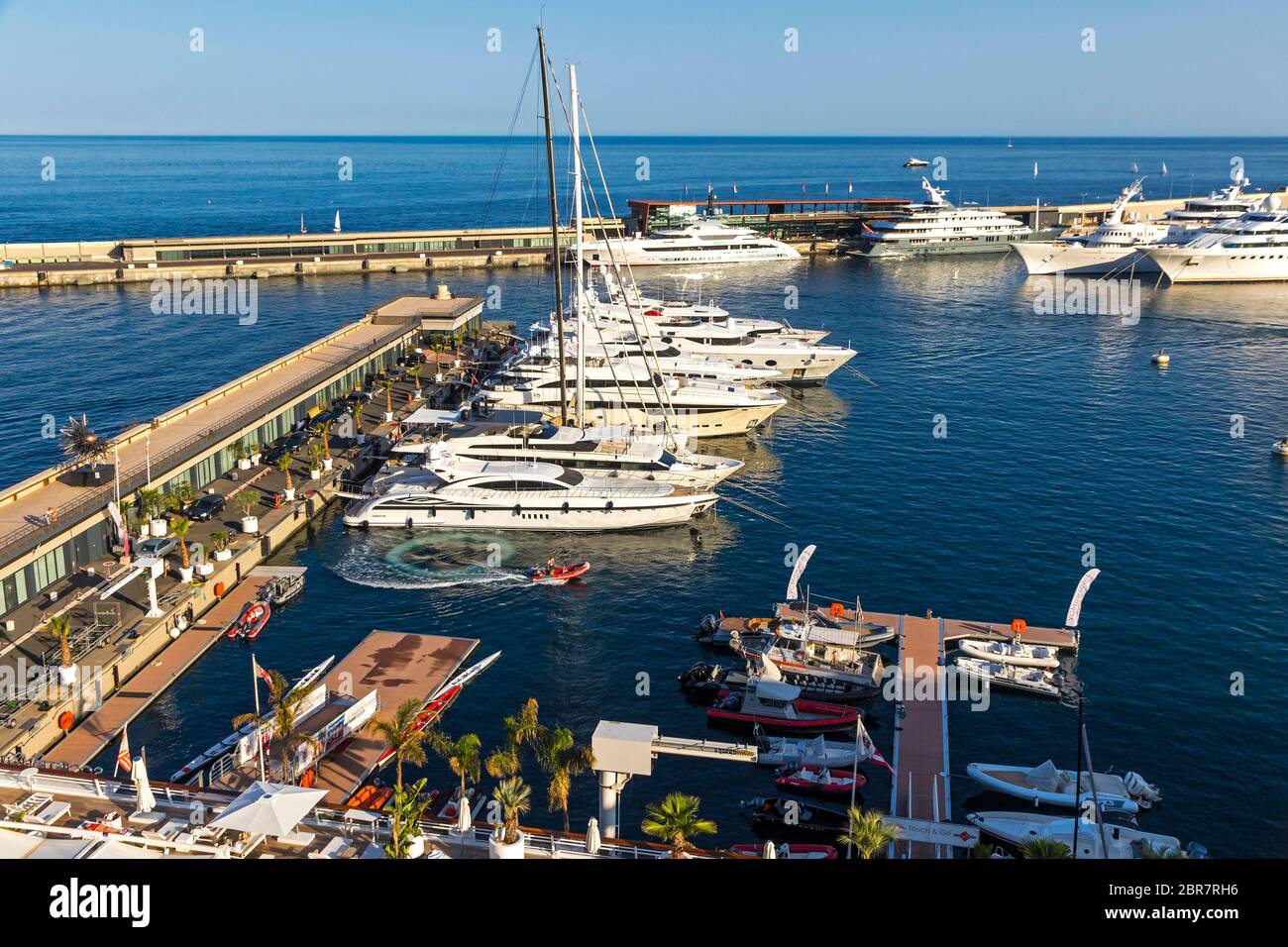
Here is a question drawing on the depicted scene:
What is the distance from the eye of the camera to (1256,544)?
5756cm

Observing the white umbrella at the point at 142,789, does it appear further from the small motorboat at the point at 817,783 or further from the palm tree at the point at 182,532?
the palm tree at the point at 182,532

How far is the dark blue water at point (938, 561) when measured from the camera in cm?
4038

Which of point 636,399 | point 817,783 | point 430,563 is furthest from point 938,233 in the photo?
point 817,783

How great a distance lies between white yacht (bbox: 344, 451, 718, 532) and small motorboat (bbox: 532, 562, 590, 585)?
6.09m

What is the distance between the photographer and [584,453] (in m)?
63.6

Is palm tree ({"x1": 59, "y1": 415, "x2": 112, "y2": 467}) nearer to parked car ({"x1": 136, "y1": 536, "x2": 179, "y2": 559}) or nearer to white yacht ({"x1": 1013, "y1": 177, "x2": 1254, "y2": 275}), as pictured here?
parked car ({"x1": 136, "y1": 536, "x2": 179, "y2": 559})

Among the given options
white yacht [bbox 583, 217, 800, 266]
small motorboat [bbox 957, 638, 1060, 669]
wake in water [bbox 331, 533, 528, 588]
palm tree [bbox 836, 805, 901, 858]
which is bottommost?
small motorboat [bbox 957, 638, 1060, 669]

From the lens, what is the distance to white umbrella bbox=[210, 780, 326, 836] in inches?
1078

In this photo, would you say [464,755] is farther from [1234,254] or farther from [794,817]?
[1234,254]

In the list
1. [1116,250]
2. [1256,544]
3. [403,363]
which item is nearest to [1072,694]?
[1256,544]

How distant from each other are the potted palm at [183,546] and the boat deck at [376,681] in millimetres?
9878

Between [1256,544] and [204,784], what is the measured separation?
5390 centimetres

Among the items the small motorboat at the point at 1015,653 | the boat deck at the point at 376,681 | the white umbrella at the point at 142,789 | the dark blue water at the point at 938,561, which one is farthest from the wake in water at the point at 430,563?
the white umbrella at the point at 142,789

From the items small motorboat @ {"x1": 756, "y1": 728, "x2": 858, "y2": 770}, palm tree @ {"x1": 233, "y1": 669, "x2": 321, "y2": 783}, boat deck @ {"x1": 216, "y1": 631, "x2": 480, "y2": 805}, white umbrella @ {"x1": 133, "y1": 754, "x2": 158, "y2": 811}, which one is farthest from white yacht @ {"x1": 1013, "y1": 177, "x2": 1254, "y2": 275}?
white umbrella @ {"x1": 133, "y1": 754, "x2": 158, "y2": 811}
